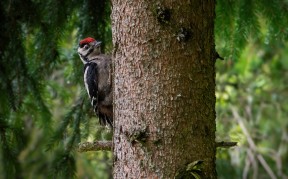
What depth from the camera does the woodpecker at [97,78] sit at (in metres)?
3.25

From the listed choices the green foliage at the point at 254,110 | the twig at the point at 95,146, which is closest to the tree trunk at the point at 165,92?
the twig at the point at 95,146

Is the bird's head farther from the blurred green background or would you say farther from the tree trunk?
the tree trunk

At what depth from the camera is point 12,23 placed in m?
3.18

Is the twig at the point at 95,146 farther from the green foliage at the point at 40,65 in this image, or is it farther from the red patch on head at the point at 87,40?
the red patch on head at the point at 87,40

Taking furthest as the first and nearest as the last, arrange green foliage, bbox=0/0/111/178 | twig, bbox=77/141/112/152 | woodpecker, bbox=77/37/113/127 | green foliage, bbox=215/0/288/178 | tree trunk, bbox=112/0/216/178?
green foliage, bbox=215/0/288/178
woodpecker, bbox=77/37/113/127
green foliage, bbox=0/0/111/178
twig, bbox=77/141/112/152
tree trunk, bbox=112/0/216/178

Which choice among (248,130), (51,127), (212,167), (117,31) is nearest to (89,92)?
(51,127)

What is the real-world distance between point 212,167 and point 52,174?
128 centimetres

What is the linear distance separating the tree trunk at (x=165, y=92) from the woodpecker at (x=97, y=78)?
109 centimetres

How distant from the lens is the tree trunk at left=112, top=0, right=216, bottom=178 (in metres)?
1.97

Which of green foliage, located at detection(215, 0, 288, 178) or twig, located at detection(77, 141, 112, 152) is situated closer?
twig, located at detection(77, 141, 112, 152)

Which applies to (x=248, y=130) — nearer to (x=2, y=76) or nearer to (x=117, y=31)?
(x=2, y=76)

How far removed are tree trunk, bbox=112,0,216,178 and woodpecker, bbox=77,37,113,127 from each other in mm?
1088

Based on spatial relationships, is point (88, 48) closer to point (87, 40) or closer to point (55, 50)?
point (87, 40)

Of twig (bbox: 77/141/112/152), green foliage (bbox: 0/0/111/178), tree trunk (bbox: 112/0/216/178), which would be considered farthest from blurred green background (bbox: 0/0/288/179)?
tree trunk (bbox: 112/0/216/178)
